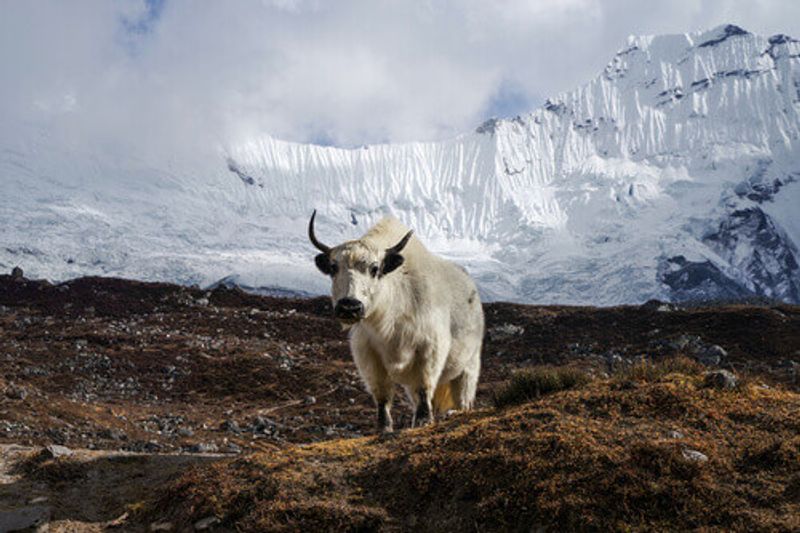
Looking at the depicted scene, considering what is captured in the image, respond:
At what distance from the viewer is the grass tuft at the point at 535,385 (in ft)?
28.1

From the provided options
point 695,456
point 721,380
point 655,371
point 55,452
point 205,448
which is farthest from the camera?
point 205,448

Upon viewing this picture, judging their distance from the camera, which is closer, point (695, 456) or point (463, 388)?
point (695, 456)

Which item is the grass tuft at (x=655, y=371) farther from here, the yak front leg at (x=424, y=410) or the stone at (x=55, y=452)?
the stone at (x=55, y=452)

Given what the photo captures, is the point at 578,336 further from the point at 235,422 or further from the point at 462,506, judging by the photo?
the point at 462,506

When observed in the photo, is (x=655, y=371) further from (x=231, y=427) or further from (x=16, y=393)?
(x=16, y=393)

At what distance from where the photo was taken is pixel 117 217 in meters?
153

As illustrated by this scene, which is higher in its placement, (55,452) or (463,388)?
(463,388)

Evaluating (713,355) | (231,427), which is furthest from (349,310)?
(713,355)

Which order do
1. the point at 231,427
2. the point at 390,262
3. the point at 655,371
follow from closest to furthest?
the point at 655,371, the point at 390,262, the point at 231,427

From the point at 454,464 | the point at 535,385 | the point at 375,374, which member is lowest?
the point at 454,464

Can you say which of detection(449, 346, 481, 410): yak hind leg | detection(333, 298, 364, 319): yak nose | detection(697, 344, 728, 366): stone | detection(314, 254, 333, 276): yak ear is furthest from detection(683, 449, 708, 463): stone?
detection(697, 344, 728, 366): stone

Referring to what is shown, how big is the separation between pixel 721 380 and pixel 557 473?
2.76 meters

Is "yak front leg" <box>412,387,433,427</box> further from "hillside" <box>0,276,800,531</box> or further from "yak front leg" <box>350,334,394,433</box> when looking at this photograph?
"hillside" <box>0,276,800,531</box>

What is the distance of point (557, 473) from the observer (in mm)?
5781
